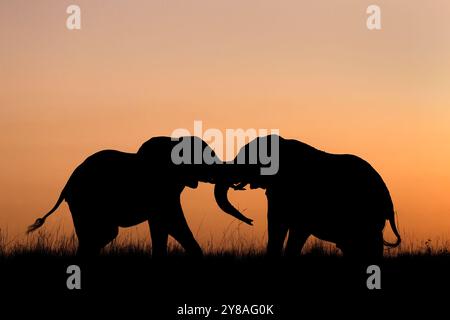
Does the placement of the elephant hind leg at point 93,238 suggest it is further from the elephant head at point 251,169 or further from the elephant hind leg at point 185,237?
the elephant head at point 251,169

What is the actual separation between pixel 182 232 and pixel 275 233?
1.66 metres

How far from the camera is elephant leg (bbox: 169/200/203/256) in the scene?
13992 mm

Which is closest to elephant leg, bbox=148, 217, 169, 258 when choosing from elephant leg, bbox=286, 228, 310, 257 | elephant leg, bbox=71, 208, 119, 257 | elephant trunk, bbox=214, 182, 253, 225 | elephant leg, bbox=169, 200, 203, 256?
elephant leg, bbox=169, 200, 203, 256

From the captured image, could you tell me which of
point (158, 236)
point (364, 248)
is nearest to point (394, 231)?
point (364, 248)

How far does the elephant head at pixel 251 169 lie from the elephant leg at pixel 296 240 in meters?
1.04

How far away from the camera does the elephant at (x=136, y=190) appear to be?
14.4 m

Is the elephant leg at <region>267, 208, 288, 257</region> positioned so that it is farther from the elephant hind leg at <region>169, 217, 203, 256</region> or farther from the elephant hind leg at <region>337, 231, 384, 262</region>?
the elephant hind leg at <region>169, 217, 203, 256</region>

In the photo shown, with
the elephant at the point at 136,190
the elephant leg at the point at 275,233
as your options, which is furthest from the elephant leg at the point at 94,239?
the elephant leg at the point at 275,233

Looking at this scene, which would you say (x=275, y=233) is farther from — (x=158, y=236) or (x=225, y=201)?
(x=158, y=236)

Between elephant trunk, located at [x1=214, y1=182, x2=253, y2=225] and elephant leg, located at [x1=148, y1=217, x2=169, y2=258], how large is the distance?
3.89 feet

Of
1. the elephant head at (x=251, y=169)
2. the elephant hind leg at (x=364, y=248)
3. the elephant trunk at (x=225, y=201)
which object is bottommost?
the elephant hind leg at (x=364, y=248)

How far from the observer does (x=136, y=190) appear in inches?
588
